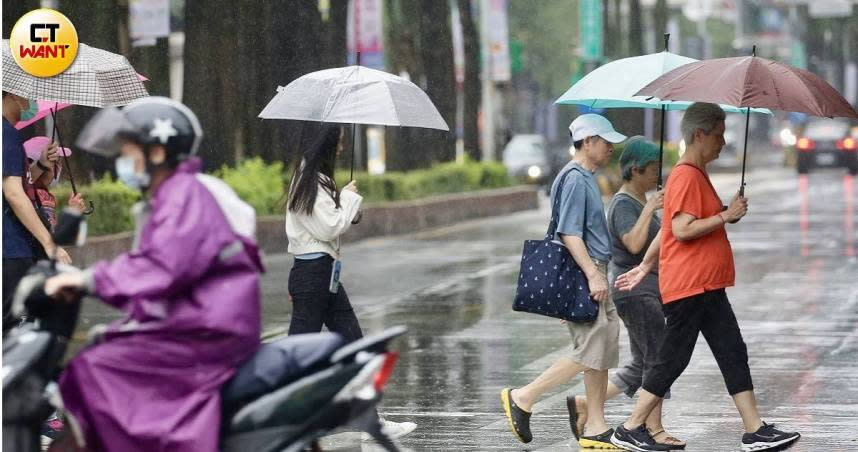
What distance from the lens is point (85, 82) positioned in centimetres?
928

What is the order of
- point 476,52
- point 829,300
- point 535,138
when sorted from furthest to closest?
point 535,138, point 476,52, point 829,300

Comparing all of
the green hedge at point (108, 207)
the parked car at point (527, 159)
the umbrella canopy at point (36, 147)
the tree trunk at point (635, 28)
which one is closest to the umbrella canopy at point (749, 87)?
the umbrella canopy at point (36, 147)

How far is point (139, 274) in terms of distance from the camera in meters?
5.16

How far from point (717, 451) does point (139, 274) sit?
3.89m

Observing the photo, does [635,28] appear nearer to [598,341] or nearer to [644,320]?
[644,320]

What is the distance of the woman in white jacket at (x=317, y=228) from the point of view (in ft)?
27.2

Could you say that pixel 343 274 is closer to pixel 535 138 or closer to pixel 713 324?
pixel 713 324

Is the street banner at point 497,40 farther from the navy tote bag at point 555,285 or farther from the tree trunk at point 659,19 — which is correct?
the navy tote bag at point 555,285

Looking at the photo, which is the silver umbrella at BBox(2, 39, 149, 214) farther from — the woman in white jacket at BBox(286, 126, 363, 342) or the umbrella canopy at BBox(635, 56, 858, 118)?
the umbrella canopy at BBox(635, 56, 858, 118)

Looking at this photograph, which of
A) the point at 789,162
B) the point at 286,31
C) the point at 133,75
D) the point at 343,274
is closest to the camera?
the point at 133,75

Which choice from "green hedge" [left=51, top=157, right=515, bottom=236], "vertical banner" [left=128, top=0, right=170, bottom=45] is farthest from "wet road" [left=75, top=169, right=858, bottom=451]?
"vertical banner" [left=128, top=0, right=170, bottom=45]

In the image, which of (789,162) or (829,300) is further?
(789,162)

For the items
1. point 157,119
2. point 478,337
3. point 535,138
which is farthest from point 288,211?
point 535,138

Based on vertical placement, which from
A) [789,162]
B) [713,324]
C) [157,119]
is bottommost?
Result: [789,162]
